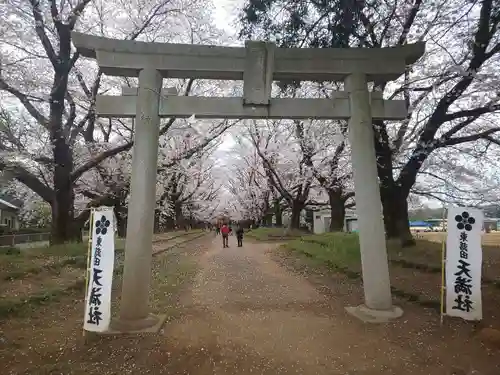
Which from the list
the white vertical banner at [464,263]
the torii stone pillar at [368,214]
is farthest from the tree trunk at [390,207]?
the white vertical banner at [464,263]

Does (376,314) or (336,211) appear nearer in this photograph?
(376,314)

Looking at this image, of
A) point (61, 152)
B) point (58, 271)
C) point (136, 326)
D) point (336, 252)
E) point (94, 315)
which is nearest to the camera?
point (94, 315)

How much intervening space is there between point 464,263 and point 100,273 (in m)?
5.66

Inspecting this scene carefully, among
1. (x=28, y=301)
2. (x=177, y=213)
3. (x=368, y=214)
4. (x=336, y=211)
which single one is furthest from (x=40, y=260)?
(x=177, y=213)

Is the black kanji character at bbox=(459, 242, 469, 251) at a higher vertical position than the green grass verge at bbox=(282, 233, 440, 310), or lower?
higher

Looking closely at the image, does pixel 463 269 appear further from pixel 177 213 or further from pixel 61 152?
pixel 177 213

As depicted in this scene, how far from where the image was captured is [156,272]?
11844 mm

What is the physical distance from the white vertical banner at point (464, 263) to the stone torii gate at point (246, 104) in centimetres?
101

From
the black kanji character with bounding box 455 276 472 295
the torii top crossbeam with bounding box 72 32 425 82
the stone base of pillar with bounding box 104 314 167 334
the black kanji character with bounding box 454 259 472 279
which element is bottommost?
the stone base of pillar with bounding box 104 314 167 334

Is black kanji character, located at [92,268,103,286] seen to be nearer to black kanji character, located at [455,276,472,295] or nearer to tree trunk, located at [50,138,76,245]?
black kanji character, located at [455,276,472,295]

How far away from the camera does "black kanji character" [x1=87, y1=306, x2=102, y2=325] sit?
558 cm

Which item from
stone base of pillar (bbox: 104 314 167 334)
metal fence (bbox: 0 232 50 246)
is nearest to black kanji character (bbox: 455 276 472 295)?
stone base of pillar (bbox: 104 314 167 334)

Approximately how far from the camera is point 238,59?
692cm

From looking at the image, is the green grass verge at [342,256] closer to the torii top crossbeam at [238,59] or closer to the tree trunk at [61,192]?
the torii top crossbeam at [238,59]
